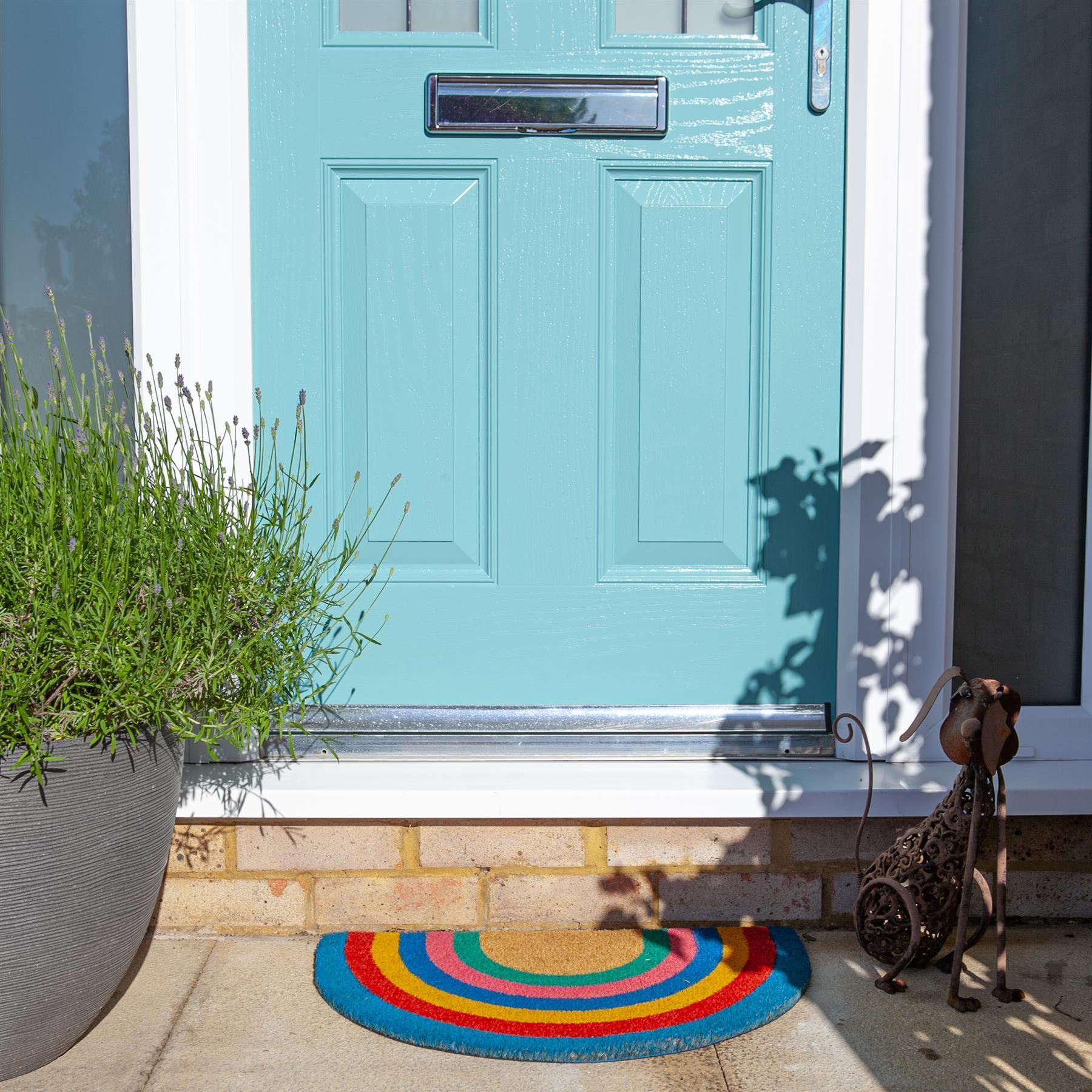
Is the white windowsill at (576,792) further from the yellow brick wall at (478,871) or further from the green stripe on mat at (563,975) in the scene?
the green stripe on mat at (563,975)

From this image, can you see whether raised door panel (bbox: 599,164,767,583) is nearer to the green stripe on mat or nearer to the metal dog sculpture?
the metal dog sculpture

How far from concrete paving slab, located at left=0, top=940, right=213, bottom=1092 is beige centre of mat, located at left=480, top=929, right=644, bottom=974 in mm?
609

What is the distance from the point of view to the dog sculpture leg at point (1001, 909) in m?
2.18

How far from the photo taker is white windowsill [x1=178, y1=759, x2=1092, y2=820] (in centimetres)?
244

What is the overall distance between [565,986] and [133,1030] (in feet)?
2.64

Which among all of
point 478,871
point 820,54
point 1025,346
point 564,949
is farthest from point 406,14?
point 564,949

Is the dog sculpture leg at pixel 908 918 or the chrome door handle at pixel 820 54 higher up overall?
the chrome door handle at pixel 820 54

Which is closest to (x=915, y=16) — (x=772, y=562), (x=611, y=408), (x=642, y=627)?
(x=611, y=408)

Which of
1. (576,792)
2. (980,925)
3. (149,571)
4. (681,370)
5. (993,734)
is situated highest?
(681,370)

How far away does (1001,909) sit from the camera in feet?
7.18

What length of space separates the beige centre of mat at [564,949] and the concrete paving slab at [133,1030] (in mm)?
609

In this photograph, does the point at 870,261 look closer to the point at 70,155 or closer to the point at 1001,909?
the point at 1001,909

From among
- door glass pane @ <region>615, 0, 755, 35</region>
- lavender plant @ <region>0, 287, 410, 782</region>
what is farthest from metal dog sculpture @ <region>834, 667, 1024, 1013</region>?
door glass pane @ <region>615, 0, 755, 35</region>

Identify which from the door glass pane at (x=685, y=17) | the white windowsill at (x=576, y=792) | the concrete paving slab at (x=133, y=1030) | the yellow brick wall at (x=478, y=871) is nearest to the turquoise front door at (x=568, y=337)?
the door glass pane at (x=685, y=17)
